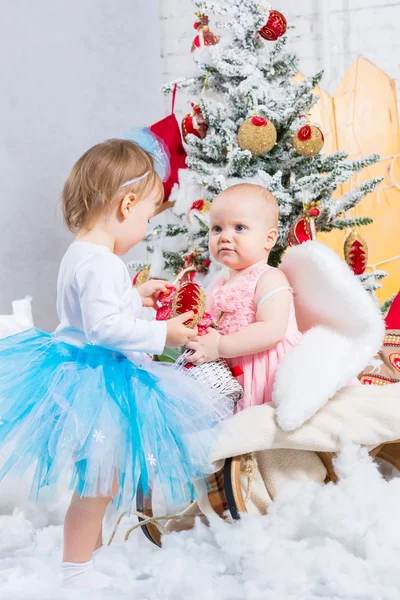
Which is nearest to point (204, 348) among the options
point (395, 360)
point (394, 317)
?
point (395, 360)

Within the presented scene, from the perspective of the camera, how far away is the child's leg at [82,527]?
1.10 meters

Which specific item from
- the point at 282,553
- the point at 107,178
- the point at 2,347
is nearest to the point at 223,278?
the point at 107,178

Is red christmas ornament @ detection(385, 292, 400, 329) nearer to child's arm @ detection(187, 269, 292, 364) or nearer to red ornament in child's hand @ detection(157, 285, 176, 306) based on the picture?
child's arm @ detection(187, 269, 292, 364)

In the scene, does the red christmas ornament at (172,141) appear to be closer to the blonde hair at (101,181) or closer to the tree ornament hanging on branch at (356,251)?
the tree ornament hanging on branch at (356,251)

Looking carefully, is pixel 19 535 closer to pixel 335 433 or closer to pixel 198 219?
pixel 335 433

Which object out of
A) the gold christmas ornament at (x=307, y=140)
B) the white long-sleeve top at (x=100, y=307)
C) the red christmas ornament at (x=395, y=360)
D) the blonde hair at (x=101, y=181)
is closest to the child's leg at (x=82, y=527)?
the white long-sleeve top at (x=100, y=307)

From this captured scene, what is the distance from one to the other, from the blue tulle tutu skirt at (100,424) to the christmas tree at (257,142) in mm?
867

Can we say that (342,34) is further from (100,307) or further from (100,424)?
(100,424)

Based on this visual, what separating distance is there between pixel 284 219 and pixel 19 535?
46.7 inches

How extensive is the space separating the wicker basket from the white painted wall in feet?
4.13

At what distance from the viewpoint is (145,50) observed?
3209 millimetres

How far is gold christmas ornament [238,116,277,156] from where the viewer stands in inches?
74.4

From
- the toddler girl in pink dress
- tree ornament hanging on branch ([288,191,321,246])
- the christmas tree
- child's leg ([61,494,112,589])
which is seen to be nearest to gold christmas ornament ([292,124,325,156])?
the christmas tree

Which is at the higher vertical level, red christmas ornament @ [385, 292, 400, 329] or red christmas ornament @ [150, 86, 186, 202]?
red christmas ornament @ [150, 86, 186, 202]
